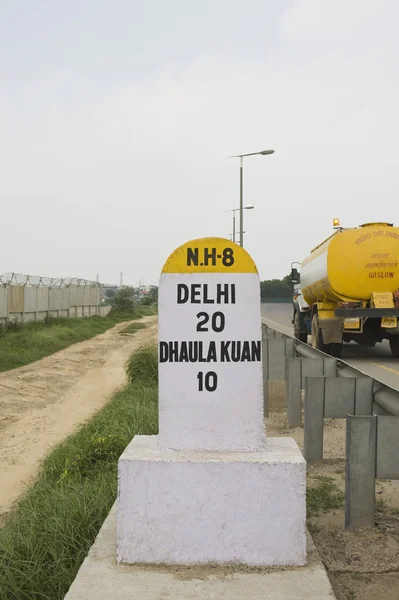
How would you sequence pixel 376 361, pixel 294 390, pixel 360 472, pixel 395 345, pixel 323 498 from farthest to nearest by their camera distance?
pixel 395 345 < pixel 376 361 < pixel 294 390 < pixel 323 498 < pixel 360 472

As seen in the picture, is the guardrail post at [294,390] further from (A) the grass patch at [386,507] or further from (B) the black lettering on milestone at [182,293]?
(B) the black lettering on milestone at [182,293]

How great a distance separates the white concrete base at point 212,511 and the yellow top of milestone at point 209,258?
3.67ft

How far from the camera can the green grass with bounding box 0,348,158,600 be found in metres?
3.79

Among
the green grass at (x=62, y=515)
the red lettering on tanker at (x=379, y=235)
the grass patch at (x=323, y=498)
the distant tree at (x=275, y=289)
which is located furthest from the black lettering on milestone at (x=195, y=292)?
the distant tree at (x=275, y=289)

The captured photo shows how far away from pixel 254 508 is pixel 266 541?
0.64ft

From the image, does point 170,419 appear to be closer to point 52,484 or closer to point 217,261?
point 217,261

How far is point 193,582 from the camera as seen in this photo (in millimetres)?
3445

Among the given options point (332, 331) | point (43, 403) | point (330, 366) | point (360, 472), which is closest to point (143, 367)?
point (43, 403)

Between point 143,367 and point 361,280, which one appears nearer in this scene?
point 143,367

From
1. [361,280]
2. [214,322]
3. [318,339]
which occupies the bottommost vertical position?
[318,339]

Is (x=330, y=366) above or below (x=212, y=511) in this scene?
above

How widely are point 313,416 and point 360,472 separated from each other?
1.33m

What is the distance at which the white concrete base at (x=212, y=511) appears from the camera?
3670mm

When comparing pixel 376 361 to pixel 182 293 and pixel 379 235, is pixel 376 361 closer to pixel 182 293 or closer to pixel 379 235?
pixel 379 235
